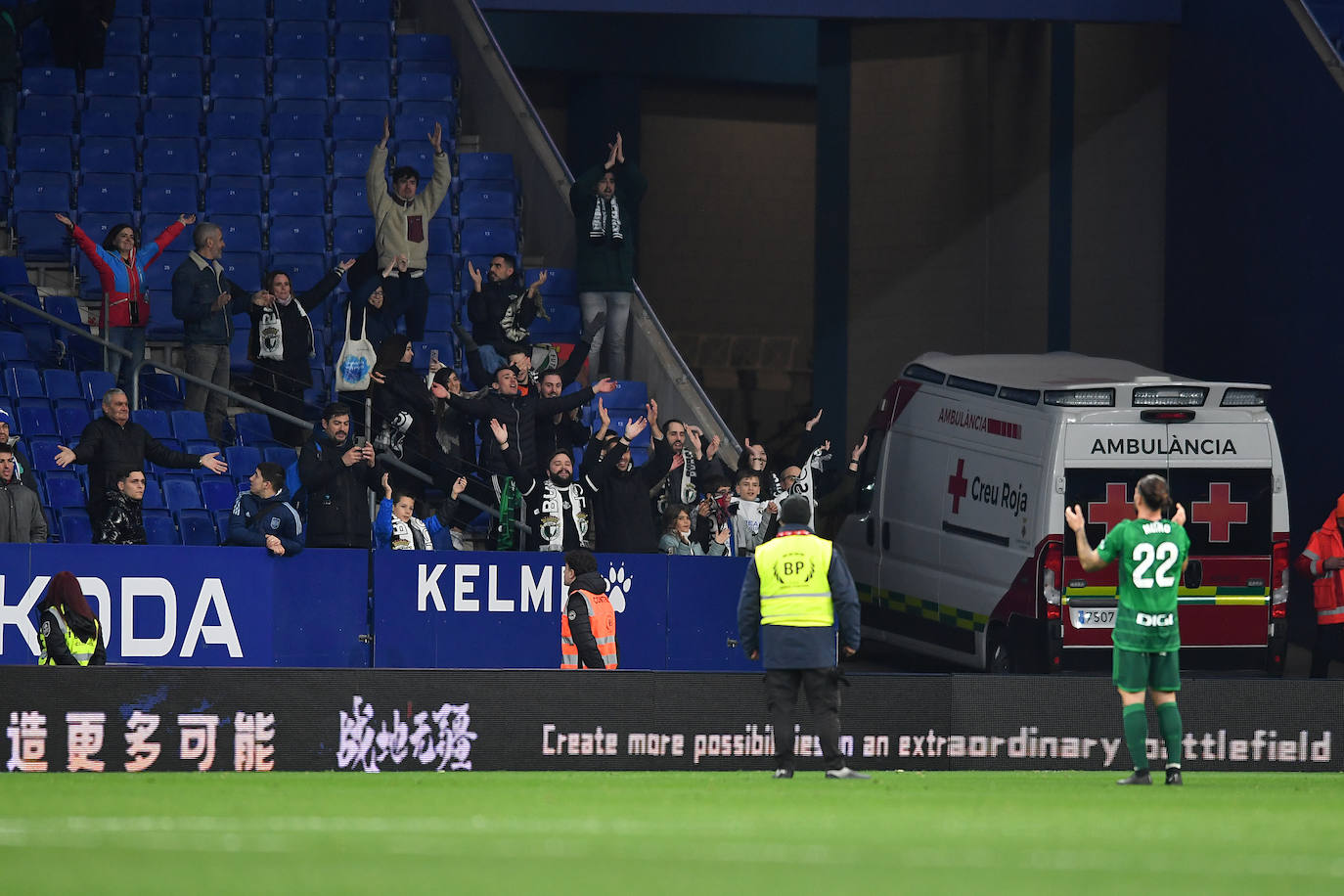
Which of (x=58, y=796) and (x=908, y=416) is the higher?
(x=908, y=416)

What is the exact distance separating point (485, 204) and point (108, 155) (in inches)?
148

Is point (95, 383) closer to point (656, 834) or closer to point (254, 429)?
point (254, 429)

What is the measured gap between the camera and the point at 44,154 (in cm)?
2112

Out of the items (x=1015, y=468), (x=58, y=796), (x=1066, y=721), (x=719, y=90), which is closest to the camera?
(x=58, y=796)

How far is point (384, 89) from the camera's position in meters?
22.7

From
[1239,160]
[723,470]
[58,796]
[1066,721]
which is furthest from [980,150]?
[58,796]

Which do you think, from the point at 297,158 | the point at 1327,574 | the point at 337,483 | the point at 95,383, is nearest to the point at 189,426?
the point at 95,383

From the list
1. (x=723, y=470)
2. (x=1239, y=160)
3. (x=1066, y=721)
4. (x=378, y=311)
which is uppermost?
(x=1239, y=160)

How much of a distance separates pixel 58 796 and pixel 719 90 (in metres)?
20.7

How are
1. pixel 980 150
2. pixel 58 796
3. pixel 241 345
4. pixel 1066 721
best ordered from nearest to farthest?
pixel 58 796
pixel 1066 721
pixel 241 345
pixel 980 150

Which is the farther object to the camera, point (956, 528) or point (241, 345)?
point (241, 345)

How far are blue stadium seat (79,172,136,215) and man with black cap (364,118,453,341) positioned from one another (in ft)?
8.89

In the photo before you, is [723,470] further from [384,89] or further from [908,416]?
[384,89]

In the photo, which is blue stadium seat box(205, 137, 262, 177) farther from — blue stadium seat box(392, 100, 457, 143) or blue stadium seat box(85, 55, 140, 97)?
blue stadium seat box(392, 100, 457, 143)
